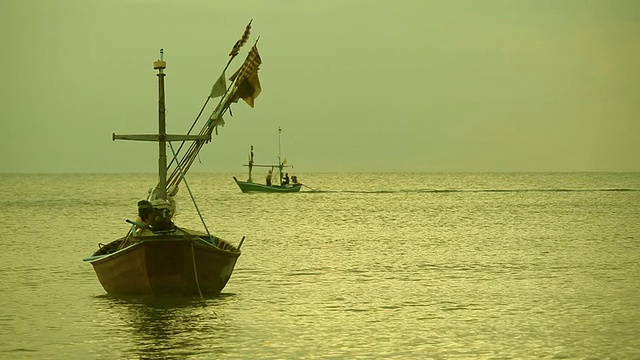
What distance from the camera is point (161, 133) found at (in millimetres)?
25266

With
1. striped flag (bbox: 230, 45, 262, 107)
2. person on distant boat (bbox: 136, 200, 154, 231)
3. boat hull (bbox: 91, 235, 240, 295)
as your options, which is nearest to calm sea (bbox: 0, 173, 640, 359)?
boat hull (bbox: 91, 235, 240, 295)

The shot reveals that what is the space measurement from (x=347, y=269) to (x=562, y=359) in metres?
18.2

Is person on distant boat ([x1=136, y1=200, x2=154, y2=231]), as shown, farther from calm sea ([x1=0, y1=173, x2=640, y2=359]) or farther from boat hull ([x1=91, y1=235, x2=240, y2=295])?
calm sea ([x1=0, y1=173, x2=640, y2=359])

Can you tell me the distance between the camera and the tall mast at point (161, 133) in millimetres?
25281

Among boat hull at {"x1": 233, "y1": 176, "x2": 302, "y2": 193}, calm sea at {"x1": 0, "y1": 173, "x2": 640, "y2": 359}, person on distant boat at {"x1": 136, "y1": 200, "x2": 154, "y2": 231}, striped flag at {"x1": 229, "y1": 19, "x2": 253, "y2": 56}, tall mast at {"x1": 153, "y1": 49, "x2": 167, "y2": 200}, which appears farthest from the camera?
boat hull at {"x1": 233, "y1": 176, "x2": 302, "y2": 193}

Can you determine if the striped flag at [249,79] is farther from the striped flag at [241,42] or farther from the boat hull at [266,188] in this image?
the boat hull at [266,188]

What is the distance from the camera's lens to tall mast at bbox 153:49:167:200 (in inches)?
995

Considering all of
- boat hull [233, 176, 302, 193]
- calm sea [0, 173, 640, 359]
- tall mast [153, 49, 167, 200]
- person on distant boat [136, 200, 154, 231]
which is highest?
tall mast [153, 49, 167, 200]

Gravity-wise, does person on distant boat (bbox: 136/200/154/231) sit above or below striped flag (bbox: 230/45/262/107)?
below

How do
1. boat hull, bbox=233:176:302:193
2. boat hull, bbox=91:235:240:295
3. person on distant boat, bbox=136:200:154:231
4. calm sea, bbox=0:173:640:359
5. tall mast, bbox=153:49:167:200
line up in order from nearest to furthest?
calm sea, bbox=0:173:640:359
boat hull, bbox=91:235:240:295
person on distant boat, bbox=136:200:154:231
tall mast, bbox=153:49:167:200
boat hull, bbox=233:176:302:193

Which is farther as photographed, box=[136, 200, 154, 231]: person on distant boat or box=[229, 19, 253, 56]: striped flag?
box=[229, 19, 253, 56]: striped flag

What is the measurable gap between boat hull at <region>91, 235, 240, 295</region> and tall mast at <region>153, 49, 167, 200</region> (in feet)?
5.34

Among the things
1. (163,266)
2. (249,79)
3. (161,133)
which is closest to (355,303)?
(163,266)

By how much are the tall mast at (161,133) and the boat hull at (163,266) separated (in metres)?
1.63
